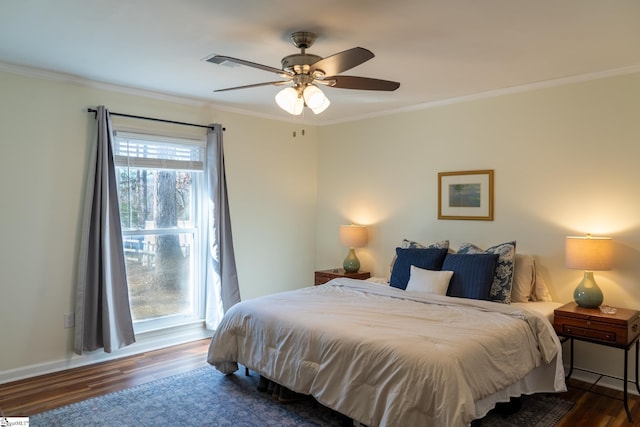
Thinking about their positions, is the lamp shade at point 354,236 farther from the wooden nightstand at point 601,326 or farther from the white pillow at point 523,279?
the wooden nightstand at point 601,326

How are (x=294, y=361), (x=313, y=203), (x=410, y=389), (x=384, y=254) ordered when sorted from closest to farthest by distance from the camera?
(x=410, y=389) → (x=294, y=361) → (x=384, y=254) → (x=313, y=203)

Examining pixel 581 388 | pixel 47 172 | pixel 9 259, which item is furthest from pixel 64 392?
pixel 581 388

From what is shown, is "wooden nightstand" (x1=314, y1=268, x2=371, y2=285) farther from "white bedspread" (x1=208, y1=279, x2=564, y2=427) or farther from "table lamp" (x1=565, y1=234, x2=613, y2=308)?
"table lamp" (x1=565, y1=234, x2=613, y2=308)

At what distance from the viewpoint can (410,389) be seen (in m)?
2.27

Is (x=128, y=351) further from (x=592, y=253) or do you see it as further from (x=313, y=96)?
(x=592, y=253)

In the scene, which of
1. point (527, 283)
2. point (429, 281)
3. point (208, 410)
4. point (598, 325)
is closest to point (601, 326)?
point (598, 325)

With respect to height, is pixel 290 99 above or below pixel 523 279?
above

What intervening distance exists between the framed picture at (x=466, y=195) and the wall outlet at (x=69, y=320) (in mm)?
3477

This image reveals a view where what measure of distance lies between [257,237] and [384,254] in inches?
57.7

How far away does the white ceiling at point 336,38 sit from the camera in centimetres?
236

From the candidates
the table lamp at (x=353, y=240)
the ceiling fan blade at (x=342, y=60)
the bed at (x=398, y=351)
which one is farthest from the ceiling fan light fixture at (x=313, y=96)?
the table lamp at (x=353, y=240)

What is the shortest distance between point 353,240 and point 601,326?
8.25 feet

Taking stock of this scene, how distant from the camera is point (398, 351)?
95.1 inches

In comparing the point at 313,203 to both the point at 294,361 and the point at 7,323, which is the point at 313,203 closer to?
the point at 294,361
